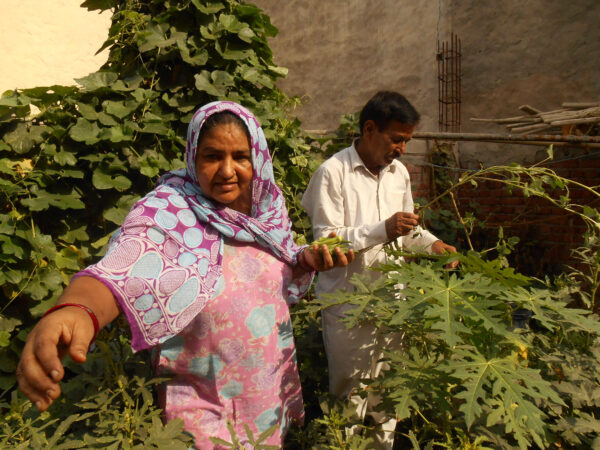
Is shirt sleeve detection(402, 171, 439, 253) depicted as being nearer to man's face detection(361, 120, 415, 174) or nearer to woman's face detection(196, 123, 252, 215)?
man's face detection(361, 120, 415, 174)

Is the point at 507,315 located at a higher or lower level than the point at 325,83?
lower

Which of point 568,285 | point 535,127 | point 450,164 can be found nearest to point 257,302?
point 568,285

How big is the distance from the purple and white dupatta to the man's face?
2.89ft

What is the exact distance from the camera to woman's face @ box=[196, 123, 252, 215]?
156cm

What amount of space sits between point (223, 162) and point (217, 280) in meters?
0.42

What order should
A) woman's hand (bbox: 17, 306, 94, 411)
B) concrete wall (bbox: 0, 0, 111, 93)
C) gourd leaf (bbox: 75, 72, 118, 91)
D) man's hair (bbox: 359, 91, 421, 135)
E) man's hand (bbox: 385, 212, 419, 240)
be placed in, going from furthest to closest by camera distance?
1. concrete wall (bbox: 0, 0, 111, 93)
2. gourd leaf (bbox: 75, 72, 118, 91)
3. man's hair (bbox: 359, 91, 421, 135)
4. man's hand (bbox: 385, 212, 419, 240)
5. woman's hand (bbox: 17, 306, 94, 411)

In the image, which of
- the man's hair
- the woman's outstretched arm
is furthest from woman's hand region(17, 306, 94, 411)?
the man's hair

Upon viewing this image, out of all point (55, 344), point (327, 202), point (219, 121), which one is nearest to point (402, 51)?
point (327, 202)

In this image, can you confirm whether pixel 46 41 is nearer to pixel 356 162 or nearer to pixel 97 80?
pixel 97 80

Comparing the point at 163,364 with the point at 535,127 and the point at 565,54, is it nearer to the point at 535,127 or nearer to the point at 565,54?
the point at 535,127

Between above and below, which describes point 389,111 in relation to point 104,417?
above

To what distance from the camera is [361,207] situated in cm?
245

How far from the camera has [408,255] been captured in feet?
5.19

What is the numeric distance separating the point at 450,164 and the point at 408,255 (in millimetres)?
5358
